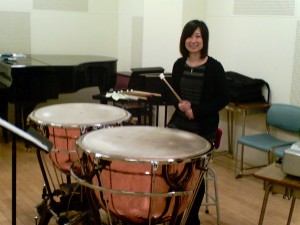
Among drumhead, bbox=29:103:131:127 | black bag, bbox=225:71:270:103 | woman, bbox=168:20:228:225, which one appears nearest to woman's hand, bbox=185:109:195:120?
woman, bbox=168:20:228:225

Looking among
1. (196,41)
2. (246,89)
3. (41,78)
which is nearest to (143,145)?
(196,41)

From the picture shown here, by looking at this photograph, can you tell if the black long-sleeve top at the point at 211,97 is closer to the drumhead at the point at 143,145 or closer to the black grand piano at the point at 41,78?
the drumhead at the point at 143,145

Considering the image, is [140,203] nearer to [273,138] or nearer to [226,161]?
[273,138]

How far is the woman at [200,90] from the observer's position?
Answer: 273cm

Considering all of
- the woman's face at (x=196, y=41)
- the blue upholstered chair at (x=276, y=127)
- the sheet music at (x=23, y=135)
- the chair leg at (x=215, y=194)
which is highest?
the woman's face at (x=196, y=41)

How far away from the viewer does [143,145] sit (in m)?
2.03

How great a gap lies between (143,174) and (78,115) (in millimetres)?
931

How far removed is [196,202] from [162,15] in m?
3.03

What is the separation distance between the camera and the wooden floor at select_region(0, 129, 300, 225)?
325 cm

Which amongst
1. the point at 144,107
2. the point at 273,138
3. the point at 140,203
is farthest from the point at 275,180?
the point at 144,107

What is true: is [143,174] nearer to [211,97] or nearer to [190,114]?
[190,114]

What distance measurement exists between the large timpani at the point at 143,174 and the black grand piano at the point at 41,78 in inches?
106

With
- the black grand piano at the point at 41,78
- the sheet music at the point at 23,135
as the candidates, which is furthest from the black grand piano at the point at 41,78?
the sheet music at the point at 23,135

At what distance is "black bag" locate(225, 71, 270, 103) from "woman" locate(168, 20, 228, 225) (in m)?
1.47
